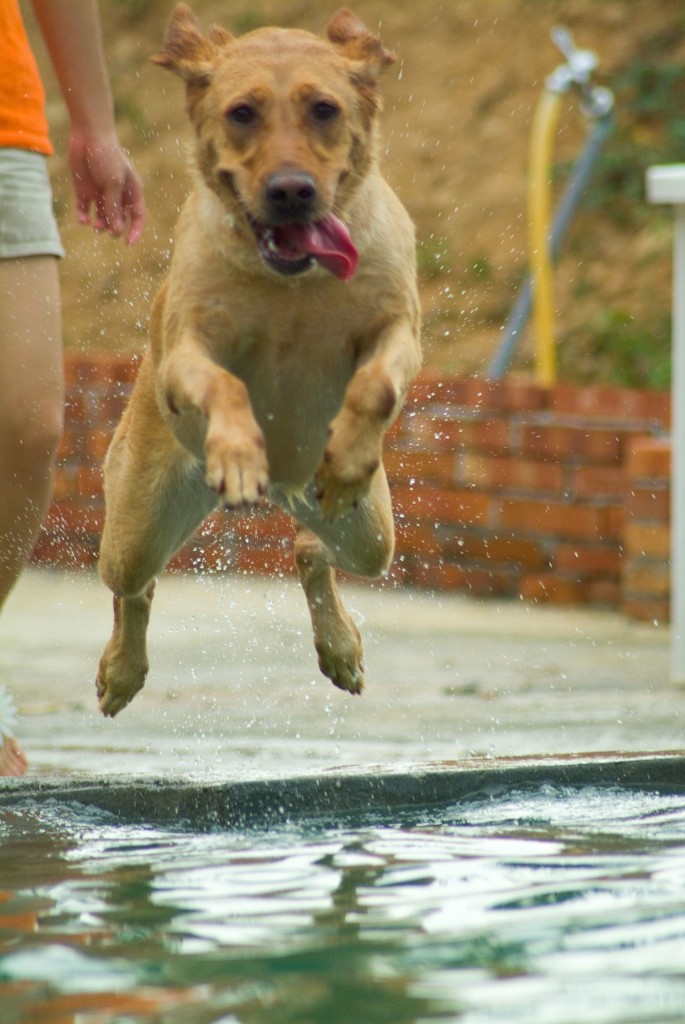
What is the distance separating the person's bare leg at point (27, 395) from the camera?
3582mm

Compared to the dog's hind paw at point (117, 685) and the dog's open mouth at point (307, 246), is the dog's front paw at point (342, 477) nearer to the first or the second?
the dog's open mouth at point (307, 246)

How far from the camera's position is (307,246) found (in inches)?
121

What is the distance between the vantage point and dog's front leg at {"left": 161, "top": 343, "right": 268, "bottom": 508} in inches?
112

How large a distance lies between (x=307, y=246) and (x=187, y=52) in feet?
1.86

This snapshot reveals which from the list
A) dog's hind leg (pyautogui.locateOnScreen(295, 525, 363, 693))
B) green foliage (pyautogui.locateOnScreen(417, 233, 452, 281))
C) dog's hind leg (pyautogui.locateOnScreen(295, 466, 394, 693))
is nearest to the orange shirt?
dog's hind leg (pyautogui.locateOnScreen(295, 466, 394, 693))

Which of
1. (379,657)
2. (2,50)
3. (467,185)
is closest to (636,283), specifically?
(467,185)

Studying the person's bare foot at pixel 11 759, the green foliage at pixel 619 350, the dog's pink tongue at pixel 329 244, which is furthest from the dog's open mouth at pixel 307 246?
the green foliage at pixel 619 350

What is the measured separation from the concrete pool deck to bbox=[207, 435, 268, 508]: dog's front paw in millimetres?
855

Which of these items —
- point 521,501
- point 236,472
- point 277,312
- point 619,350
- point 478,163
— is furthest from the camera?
point 478,163

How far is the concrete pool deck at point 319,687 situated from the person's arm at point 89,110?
1288mm

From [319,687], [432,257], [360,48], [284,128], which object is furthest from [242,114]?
[432,257]

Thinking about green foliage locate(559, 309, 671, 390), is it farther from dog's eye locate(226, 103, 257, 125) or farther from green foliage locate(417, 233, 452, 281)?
dog's eye locate(226, 103, 257, 125)

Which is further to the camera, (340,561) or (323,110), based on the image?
(340,561)

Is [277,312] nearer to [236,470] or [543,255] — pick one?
[236,470]
